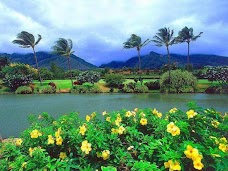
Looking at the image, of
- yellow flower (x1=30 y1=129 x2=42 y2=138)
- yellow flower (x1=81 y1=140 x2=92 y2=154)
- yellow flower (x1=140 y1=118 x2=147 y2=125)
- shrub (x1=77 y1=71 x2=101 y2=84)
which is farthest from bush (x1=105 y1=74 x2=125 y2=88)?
yellow flower (x1=81 y1=140 x2=92 y2=154)

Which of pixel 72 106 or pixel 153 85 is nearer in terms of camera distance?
pixel 72 106

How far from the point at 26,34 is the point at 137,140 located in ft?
138

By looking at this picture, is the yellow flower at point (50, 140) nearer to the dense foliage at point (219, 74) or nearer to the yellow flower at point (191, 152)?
the yellow flower at point (191, 152)

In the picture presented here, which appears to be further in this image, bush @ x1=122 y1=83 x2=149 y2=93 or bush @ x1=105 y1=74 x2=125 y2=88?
bush @ x1=105 y1=74 x2=125 y2=88

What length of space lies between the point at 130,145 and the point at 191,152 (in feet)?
4.26

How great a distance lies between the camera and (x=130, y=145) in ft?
12.1

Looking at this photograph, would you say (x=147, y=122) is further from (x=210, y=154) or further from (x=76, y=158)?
(x=210, y=154)

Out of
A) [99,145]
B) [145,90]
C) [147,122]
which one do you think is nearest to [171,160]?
[99,145]

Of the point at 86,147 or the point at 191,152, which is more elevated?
the point at 191,152

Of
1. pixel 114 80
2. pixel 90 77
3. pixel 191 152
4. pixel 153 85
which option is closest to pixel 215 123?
pixel 191 152

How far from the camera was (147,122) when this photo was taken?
4125 millimetres

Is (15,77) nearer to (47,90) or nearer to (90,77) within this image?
(47,90)

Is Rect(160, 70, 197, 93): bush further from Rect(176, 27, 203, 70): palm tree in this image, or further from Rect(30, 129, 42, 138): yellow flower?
Rect(30, 129, 42, 138): yellow flower

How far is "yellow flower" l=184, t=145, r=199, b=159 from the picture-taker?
2.46 m
